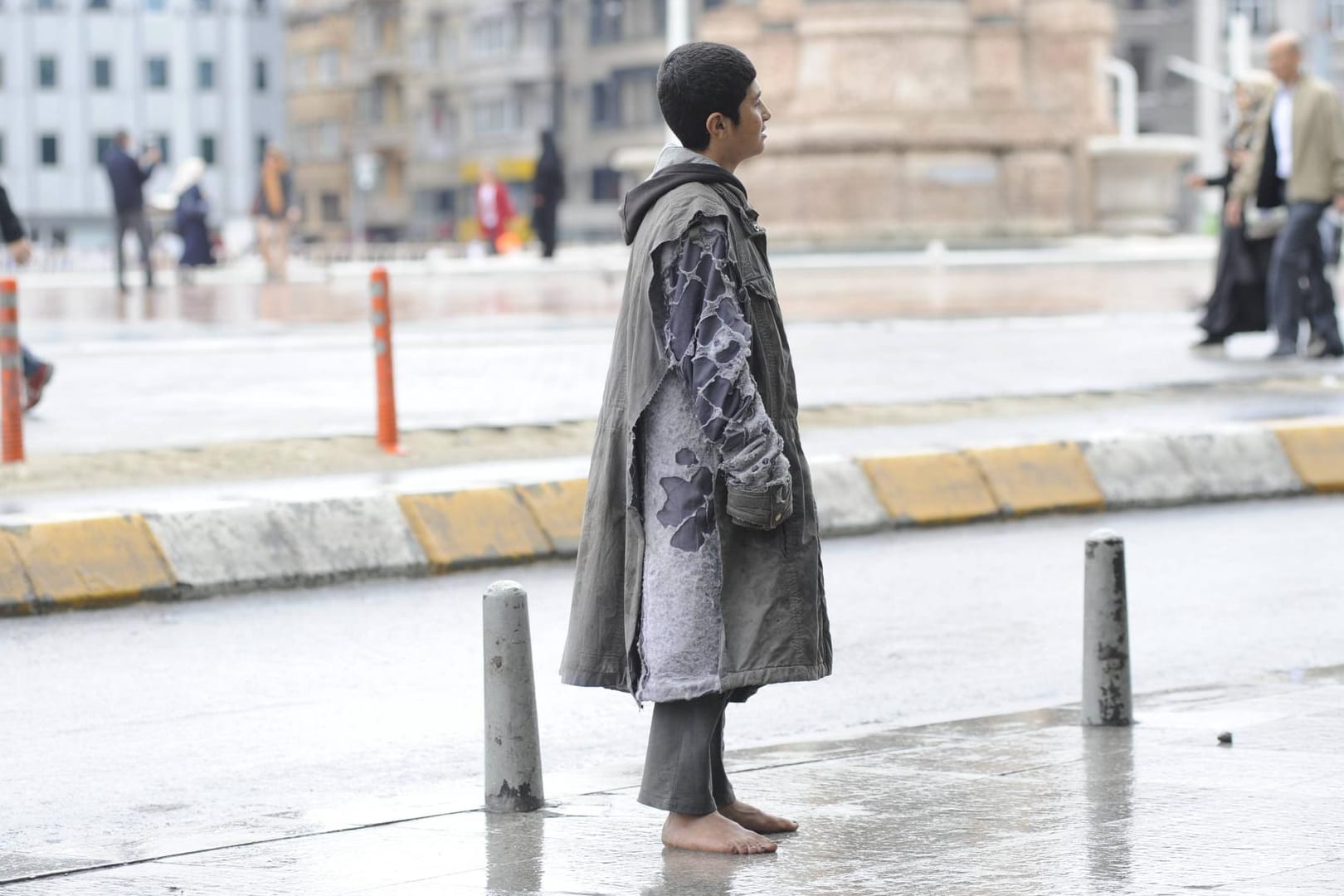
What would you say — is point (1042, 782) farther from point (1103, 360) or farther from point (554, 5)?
point (554, 5)

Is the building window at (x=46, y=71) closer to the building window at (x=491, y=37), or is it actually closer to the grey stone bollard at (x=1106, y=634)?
the building window at (x=491, y=37)

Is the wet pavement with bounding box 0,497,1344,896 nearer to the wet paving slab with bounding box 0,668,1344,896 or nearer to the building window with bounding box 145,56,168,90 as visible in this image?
the wet paving slab with bounding box 0,668,1344,896

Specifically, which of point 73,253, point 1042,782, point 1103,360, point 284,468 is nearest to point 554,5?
point 73,253

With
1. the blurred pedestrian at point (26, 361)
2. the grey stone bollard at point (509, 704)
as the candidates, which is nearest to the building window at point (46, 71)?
the blurred pedestrian at point (26, 361)

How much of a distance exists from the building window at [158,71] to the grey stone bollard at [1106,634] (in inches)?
4168

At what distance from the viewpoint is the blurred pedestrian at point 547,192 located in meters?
41.4

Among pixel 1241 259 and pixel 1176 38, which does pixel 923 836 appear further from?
pixel 1176 38

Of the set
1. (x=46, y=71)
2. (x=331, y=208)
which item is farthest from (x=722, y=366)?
(x=331, y=208)

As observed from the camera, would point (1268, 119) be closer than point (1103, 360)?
Yes

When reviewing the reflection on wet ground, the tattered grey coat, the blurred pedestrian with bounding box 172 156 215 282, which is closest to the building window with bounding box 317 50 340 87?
the blurred pedestrian with bounding box 172 156 215 282

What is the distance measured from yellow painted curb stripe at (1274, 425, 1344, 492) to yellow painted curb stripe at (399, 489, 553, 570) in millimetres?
4251

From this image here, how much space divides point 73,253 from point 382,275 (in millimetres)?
42314

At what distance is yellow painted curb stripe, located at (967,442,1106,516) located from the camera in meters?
12.0

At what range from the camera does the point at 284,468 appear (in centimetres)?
1177
